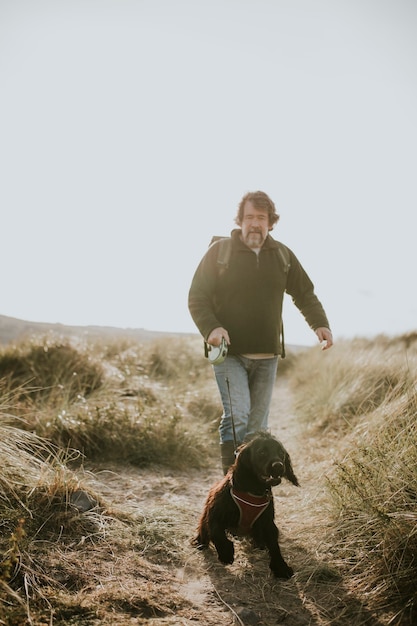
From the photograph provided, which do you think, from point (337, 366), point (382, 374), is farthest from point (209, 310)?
point (337, 366)

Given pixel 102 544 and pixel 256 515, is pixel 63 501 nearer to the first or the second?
pixel 102 544

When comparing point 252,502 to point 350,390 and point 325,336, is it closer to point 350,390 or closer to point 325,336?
point 325,336

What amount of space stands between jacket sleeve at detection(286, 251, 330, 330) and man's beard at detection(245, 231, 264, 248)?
40 centimetres

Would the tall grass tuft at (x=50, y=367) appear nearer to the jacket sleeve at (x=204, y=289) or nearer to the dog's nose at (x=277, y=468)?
the jacket sleeve at (x=204, y=289)

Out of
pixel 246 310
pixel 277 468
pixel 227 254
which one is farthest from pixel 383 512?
pixel 227 254

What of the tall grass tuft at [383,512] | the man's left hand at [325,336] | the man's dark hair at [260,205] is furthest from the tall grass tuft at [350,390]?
the man's dark hair at [260,205]

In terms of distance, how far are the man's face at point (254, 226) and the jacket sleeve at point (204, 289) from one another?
0.91 ft

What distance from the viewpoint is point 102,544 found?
3.07 m

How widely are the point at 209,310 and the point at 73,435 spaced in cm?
224

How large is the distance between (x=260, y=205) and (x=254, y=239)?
0.87 feet

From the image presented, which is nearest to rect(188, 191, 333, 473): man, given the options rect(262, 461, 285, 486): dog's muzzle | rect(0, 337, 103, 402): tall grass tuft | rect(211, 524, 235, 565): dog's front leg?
rect(211, 524, 235, 565): dog's front leg

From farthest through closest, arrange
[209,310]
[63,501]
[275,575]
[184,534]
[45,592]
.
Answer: [209,310], [184,534], [63,501], [275,575], [45,592]

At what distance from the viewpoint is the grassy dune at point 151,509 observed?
8.11ft

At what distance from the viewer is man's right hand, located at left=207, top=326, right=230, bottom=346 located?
3529mm
